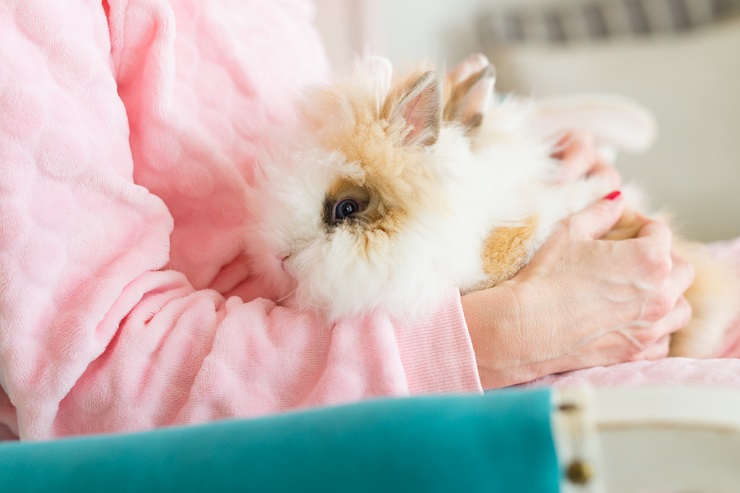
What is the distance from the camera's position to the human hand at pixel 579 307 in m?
0.73

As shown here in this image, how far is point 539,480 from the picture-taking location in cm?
39

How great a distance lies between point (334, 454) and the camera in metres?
0.42

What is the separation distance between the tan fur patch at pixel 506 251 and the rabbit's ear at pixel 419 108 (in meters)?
0.15

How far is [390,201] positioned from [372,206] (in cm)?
2

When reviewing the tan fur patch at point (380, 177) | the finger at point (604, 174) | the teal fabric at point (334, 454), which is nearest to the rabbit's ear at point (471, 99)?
the tan fur patch at point (380, 177)

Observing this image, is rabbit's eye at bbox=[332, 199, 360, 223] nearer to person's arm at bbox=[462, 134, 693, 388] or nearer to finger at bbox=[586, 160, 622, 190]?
person's arm at bbox=[462, 134, 693, 388]

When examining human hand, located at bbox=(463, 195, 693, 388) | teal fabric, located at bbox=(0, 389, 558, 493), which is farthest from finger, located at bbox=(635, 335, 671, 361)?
teal fabric, located at bbox=(0, 389, 558, 493)

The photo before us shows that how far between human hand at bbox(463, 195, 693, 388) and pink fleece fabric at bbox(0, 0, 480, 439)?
6 cm

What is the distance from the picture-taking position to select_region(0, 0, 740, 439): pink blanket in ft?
2.11

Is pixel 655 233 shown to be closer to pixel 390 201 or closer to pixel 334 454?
pixel 390 201

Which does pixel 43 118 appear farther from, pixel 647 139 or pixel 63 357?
pixel 647 139

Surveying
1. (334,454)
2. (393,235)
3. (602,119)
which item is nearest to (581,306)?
(393,235)

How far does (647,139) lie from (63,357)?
3.78ft

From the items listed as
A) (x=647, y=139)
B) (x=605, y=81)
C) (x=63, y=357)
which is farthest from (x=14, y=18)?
(x=605, y=81)
